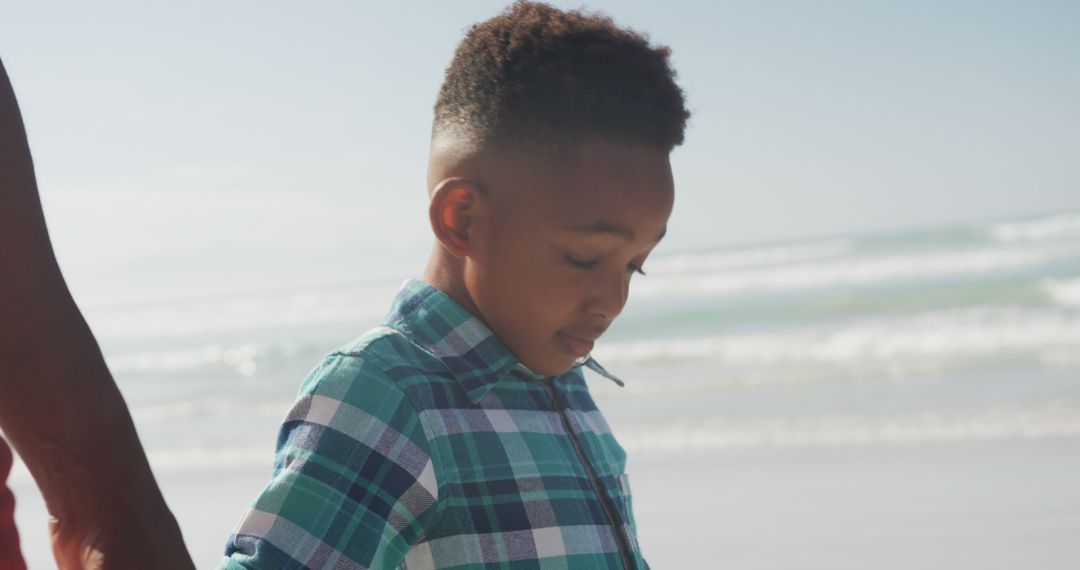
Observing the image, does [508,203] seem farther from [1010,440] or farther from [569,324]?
[1010,440]

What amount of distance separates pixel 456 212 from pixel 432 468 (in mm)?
349

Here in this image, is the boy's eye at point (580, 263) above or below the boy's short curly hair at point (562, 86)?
below

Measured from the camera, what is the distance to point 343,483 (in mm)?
1171

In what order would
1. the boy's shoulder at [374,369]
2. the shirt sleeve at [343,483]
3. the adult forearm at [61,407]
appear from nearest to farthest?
the adult forearm at [61,407]
the shirt sleeve at [343,483]
the boy's shoulder at [374,369]

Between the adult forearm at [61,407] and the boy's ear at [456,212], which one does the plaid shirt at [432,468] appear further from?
the adult forearm at [61,407]

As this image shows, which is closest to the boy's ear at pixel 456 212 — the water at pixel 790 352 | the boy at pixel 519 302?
the boy at pixel 519 302

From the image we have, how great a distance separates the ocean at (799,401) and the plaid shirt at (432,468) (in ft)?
10.5

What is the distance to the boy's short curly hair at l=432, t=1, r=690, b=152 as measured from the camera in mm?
1447

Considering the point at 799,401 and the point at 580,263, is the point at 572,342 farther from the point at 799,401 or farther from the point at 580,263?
the point at 799,401

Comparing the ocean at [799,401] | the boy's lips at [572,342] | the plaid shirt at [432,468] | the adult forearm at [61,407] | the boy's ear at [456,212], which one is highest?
the ocean at [799,401]

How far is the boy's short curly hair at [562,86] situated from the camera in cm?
145

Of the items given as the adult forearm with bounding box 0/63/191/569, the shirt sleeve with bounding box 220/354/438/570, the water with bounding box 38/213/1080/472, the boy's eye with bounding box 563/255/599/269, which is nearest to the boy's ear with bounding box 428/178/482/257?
the boy's eye with bounding box 563/255/599/269

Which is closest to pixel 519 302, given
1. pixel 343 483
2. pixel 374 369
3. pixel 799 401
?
pixel 374 369

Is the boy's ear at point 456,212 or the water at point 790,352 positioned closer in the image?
the boy's ear at point 456,212
